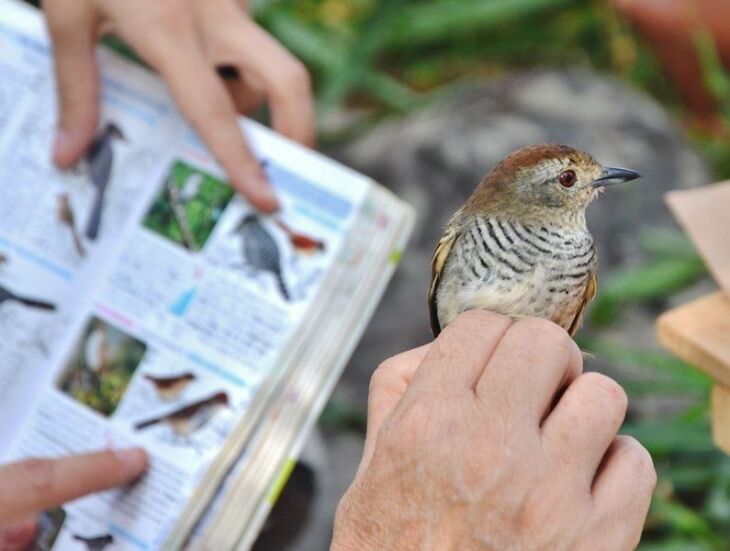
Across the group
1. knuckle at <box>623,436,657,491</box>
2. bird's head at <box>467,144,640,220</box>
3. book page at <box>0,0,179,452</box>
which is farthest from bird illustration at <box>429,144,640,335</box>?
book page at <box>0,0,179,452</box>

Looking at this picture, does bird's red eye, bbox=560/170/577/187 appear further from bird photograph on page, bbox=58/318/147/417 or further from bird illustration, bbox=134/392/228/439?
bird photograph on page, bbox=58/318/147/417

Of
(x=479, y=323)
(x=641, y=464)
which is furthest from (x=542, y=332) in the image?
(x=641, y=464)

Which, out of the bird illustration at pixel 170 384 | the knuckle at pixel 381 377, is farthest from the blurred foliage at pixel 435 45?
the knuckle at pixel 381 377

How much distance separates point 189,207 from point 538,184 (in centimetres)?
83

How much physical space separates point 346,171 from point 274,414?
0.50 meters

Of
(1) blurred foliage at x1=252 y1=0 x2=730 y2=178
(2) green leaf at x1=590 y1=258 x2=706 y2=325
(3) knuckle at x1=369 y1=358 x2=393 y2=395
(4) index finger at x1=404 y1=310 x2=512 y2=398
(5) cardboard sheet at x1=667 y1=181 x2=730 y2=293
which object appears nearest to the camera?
(4) index finger at x1=404 y1=310 x2=512 y2=398

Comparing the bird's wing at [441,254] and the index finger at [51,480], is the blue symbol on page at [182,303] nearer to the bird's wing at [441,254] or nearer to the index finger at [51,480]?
the index finger at [51,480]

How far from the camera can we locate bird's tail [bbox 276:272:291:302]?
206 cm

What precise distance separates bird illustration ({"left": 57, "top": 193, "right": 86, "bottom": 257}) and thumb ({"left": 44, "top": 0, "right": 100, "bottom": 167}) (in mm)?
76

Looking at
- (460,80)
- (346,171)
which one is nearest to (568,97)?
(460,80)

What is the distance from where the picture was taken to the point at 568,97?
352 centimetres

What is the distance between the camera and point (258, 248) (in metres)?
2.13

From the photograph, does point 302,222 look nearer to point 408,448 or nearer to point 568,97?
point 408,448

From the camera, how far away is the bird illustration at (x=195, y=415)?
2002 mm
